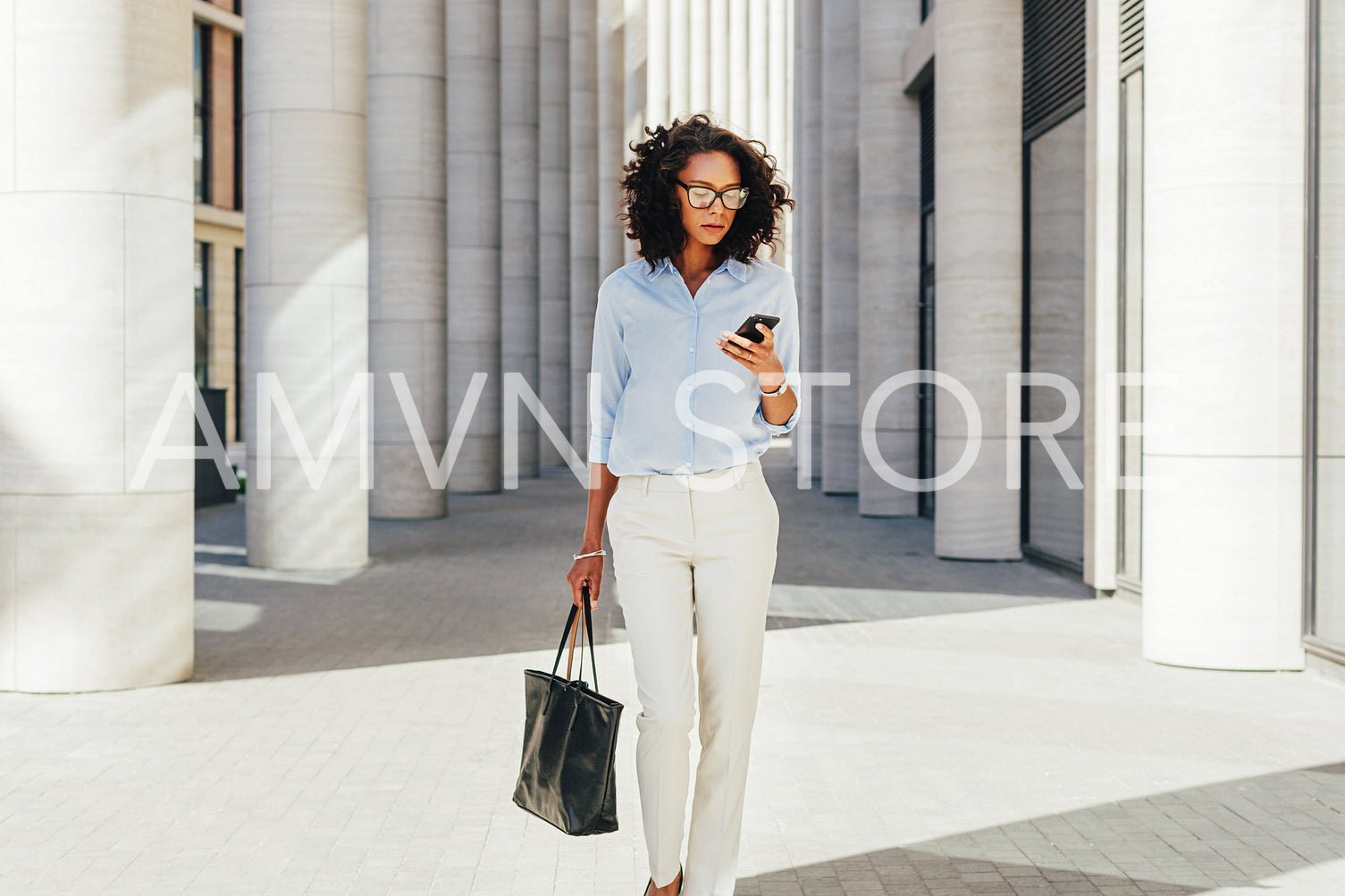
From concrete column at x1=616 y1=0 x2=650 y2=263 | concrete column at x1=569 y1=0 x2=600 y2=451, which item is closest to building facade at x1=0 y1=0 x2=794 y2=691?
concrete column at x1=569 y1=0 x2=600 y2=451

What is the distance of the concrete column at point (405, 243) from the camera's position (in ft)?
62.6

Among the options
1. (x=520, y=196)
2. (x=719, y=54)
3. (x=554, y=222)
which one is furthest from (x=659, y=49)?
(x=520, y=196)

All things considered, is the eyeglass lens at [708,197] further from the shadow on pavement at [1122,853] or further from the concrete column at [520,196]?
the concrete column at [520,196]

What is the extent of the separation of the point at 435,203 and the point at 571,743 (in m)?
16.4

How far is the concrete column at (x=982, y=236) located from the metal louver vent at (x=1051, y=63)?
22 cm

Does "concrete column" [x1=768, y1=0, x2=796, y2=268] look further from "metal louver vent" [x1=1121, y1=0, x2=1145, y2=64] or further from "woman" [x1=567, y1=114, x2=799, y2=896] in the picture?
"woman" [x1=567, y1=114, x2=799, y2=896]

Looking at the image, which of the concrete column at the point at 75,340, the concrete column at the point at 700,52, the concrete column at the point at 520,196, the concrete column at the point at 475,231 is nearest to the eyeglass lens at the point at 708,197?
the concrete column at the point at 75,340

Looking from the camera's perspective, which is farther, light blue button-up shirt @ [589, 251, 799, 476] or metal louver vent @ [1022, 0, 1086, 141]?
metal louver vent @ [1022, 0, 1086, 141]

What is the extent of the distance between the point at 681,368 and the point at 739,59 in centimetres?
7493

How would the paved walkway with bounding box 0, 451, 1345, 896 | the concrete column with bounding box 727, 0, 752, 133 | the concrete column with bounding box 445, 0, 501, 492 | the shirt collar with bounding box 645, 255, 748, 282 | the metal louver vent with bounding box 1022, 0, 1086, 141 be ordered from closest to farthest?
the shirt collar with bounding box 645, 255, 748, 282 < the paved walkway with bounding box 0, 451, 1345, 896 < the metal louver vent with bounding box 1022, 0, 1086, 141 < the concrete column with bounding box 445, 0, 501, 492 < the concrete column with bounding box 727, 0, 752, 133

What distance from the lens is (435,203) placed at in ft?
63.6

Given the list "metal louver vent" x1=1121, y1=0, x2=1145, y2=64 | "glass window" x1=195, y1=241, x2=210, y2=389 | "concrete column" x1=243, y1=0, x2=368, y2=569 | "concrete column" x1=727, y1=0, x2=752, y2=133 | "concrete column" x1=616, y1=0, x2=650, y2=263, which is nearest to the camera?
"metal louver vent" x1=1121, y1=0, x2=1145, y2=64

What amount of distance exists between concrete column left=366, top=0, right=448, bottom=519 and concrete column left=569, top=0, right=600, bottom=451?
20.4 m

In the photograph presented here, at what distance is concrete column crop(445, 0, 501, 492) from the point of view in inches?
918
